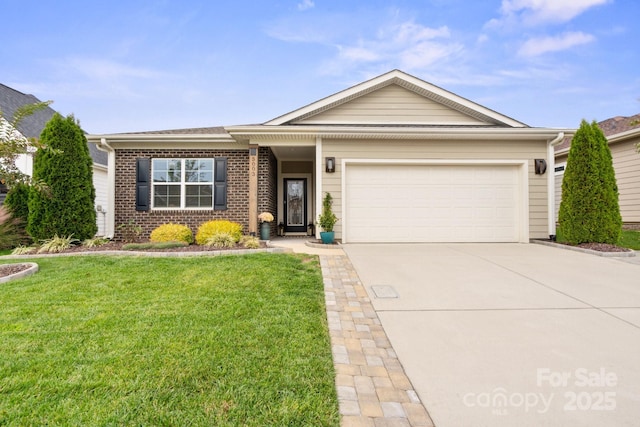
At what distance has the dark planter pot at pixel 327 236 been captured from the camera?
23.4 feet

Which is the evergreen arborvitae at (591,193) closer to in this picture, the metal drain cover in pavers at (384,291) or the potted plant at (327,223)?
the potted plant at (327,223)

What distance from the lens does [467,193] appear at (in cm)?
768

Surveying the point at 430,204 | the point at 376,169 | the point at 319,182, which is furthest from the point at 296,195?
the point at 430,204

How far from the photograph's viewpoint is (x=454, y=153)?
7664 mm

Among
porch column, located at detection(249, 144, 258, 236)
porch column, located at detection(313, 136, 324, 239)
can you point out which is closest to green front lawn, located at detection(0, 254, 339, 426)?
porch column, located at detection(313, 136, 324, 239)

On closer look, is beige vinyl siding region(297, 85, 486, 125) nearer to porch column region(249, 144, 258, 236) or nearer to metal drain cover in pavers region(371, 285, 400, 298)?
porch column region(249, 144, 258, 236)

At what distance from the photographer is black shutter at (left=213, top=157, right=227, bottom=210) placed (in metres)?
8.33

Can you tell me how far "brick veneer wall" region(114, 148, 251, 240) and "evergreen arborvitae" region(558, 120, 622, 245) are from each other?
7.36 metres

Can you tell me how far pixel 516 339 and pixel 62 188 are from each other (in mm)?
8719

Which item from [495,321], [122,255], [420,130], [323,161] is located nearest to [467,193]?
[420,130]

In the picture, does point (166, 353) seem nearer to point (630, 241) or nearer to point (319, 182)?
point (319, 182)

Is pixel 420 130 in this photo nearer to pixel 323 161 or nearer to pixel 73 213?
pixel 323 161

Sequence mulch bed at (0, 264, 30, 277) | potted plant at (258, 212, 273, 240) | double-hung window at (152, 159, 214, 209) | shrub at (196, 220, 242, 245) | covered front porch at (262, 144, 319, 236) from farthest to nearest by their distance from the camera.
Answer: covered front porch at (262, 144, 319, 236), double-hung window at (152, 159, 214, 209), potted plant at (258, 212, 273, 240), shrub at (196, 220, 242, 245), mulch bed at (0, 264, 30, 277)

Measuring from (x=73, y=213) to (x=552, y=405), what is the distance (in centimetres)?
865
